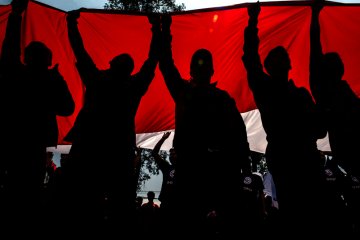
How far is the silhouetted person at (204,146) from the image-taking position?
2416mm

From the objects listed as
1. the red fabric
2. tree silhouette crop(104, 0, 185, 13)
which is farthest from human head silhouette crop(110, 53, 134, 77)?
tree silhouette crop(104, 0, 185, 13)

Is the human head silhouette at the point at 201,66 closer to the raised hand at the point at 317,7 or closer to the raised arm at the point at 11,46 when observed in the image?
the raised hand at the point at 317,7

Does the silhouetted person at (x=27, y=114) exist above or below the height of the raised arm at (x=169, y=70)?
below

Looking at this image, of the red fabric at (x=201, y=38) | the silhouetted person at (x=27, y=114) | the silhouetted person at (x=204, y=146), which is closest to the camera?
the silhouetted person at (x=204, y=146)

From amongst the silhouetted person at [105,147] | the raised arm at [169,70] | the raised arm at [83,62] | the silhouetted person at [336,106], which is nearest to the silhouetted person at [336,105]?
the silhouetted person at [336,106]

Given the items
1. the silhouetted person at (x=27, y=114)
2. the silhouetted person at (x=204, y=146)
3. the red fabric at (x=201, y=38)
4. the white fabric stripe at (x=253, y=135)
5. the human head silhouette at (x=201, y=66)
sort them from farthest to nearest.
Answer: the white fabric stripe at (x=253, y=135)
the red fabric at (x=201, y=38)
the human head silhouette at (x=201, y=66)
the silhouetted person at (x=27, y=114)
the silhouetted person at (x=204, y=146)

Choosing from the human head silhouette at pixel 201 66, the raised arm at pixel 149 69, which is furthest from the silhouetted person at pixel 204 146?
the raised arm at pixel 149 69

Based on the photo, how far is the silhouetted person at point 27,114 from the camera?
253 centimetres

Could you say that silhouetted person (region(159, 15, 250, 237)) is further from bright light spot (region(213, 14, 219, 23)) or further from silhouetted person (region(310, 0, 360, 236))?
bright light spot (region(213, 14, 219, 23))

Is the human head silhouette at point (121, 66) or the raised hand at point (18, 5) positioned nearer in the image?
the raised hand at point (18, 5)

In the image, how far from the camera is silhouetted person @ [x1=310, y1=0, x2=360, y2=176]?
266 cm

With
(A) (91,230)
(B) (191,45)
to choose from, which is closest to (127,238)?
(A) (91,230)

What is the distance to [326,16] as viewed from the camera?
4320 millimetres

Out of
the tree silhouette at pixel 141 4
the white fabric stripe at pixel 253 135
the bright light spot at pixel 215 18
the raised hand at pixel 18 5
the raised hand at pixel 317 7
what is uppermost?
the tree silhouette at pixel 141 4
